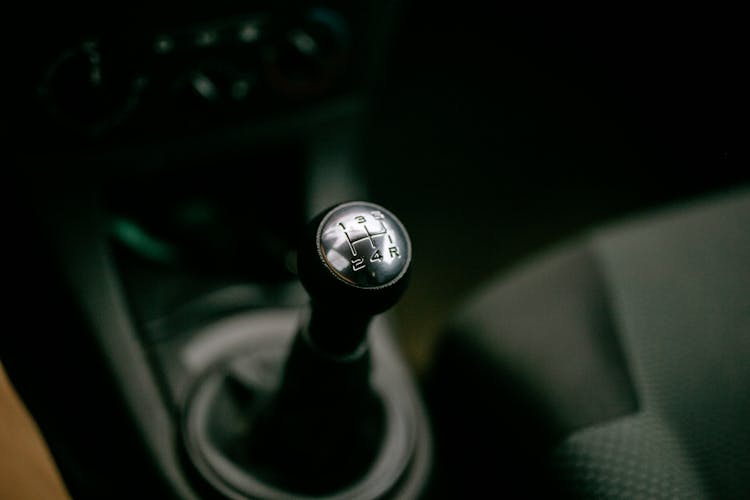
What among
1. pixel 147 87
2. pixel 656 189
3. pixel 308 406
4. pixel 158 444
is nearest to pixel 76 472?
pixel 158 444

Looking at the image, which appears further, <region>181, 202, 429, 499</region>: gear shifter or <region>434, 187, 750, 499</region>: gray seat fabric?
<region>434, 187, 750, 499</region>: gray seat fabric

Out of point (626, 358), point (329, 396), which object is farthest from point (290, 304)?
point (626, 358)

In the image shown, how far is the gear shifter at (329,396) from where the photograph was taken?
0.38 meters

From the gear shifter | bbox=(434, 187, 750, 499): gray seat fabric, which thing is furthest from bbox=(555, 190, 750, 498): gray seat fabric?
the gear shifter

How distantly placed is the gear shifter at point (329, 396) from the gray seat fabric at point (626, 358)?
8cm

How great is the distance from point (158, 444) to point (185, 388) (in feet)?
0.19

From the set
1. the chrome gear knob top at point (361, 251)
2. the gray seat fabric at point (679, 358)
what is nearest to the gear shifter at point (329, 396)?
the chrome gear knob top at point (361, 251)

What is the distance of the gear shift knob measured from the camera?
375 mm

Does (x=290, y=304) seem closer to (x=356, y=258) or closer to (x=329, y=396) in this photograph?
(x=329, y=396)

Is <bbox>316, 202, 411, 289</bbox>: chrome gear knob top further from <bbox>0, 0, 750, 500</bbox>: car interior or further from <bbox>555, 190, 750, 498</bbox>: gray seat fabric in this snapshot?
<bbox>555, 190, 750, 498</bbox>: gray seat fabric

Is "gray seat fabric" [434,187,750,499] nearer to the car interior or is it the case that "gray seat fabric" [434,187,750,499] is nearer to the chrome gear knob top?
the car interior

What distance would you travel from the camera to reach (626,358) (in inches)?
22.7

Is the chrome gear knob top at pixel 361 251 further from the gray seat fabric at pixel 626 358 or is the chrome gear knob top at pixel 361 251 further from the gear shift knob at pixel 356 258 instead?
the gray seat fabric at pixel 626 358

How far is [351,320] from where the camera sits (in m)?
0.43
